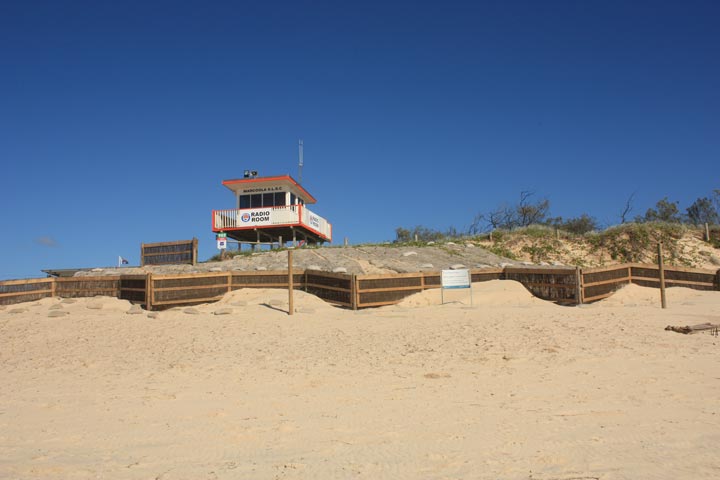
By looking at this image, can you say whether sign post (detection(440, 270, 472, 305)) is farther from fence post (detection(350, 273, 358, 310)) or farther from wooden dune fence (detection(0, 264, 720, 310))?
fence post (detection(350, 273, 358, 310))

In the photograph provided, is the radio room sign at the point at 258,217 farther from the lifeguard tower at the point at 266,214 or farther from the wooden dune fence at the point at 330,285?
the wooden dune fence at the point at 330,285

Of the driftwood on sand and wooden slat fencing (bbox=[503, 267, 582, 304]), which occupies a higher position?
wooden slat fencing (bbox=[503, 267, 582, 304])

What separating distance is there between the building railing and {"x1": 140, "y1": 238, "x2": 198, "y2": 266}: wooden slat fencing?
4725 mm

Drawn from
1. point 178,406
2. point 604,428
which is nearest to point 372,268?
point 178,406

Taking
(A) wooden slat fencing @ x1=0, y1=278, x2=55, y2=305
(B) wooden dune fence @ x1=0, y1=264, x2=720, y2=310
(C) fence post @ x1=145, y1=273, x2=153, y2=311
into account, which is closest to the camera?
(C) fence post @ x1=145, y1=273, x2=153, y2=311

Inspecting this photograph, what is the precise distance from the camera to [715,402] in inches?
221

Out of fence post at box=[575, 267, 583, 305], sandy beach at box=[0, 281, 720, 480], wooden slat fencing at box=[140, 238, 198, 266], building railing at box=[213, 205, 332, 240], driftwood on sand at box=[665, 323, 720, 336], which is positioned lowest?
sandy beach at box=[0, 281, 720, 480]

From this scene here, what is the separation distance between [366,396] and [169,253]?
20065 mm

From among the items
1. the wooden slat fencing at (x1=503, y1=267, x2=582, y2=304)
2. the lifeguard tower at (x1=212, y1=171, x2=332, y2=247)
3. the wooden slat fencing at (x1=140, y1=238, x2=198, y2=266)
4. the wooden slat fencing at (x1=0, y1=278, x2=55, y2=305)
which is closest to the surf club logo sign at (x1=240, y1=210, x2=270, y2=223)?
the lifeguard tower at (x1=212, y1=171, x2=332, y2=247)

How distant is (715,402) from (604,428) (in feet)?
5.83

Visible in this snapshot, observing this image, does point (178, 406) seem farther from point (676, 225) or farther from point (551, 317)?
point (676, 225)

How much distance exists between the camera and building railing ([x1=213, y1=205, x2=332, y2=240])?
93.5 ft

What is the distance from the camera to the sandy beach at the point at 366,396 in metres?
4.16

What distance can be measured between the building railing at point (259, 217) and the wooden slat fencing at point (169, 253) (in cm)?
472
